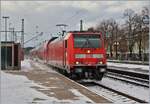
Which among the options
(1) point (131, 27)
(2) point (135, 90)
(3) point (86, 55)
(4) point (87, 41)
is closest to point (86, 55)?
(3) point (86, 55)

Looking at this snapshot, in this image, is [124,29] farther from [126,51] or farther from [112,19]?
[112,19]

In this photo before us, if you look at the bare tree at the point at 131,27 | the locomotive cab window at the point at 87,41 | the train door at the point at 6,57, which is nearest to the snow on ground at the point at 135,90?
the locomotive cab window at the point at 87,41

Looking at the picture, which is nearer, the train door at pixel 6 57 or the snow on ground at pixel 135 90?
the snow on ground at pixel 135 90

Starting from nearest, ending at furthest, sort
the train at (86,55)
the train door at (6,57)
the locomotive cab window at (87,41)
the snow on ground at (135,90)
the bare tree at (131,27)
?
the snow on ground at (135,90)
the train at (86,55)
the locomotive cab window at (87,41)
the train door at (6,57)
the bare tree at (131,27)

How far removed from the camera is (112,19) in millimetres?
108938

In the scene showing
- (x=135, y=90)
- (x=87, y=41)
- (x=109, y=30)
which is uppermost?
(x=109, y=30)

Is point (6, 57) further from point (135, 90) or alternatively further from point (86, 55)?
point (135, 90)

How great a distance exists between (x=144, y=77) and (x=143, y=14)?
48.9 m

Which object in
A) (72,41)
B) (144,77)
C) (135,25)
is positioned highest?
(135,25)

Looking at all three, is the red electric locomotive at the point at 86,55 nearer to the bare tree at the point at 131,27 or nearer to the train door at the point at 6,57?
the train door at the point at 6,57

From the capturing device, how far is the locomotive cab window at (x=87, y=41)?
25.7m

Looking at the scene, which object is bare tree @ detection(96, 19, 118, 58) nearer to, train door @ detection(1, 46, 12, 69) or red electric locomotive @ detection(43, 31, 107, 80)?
train door @ detection(1, 46, 12, 69)

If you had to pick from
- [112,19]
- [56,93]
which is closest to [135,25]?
[112,19]

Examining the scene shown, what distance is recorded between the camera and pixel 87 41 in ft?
84.2
